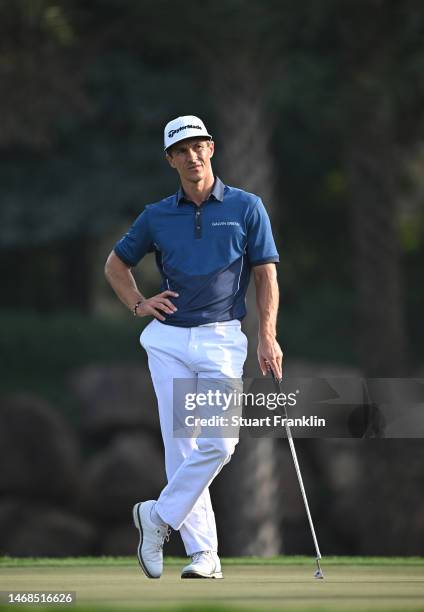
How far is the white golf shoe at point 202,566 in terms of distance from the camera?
7.46m

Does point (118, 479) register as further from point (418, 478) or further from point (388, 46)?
point (388, 46)

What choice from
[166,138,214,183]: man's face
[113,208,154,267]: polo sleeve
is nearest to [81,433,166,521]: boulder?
[113,208,154,267]: polo sleeve

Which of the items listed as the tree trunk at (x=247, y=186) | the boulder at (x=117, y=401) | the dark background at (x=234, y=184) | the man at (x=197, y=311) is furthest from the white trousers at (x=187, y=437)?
the boulder at (x=117, y=401)

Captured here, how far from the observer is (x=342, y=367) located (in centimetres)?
2466

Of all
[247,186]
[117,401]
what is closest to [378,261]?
[247,186]

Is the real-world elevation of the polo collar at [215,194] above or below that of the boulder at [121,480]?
above

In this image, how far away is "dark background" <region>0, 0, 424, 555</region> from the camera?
18312 millimetres

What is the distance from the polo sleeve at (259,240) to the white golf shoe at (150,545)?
4.20 feet

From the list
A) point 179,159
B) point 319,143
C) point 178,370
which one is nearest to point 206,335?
point 178,370

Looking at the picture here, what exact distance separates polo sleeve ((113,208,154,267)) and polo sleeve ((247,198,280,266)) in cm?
52

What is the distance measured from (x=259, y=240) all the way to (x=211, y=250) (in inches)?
9.3

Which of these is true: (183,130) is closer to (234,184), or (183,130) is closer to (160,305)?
(160,305)

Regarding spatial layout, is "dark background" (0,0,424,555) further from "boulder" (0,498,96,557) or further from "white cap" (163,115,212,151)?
"white cap" (163,115,212,151)

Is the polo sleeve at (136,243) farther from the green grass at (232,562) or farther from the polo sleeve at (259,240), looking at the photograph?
the green grass at (232,562)
